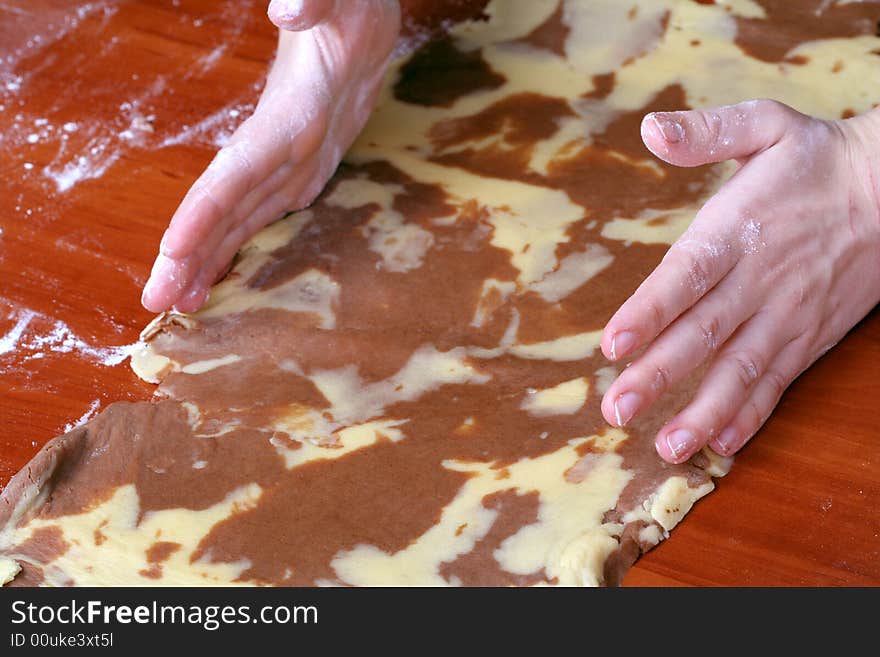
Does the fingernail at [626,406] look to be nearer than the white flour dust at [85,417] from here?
Yes

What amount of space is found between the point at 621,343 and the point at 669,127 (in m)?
0.22

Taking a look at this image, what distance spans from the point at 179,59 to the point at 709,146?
34.6 inches

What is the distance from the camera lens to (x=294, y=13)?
4.14 feet

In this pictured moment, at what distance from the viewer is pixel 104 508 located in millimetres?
1054

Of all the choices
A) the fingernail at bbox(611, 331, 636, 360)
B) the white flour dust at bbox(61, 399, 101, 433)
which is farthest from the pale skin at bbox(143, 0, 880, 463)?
the white flour dust at bbox(61, 399, 101, 433)

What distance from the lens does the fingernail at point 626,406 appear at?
40.5 inches

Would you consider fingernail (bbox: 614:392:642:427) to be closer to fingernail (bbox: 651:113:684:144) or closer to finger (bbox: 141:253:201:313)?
fingernail (bbox: 651:113:684:144)

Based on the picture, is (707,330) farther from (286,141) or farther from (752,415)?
(286,141)

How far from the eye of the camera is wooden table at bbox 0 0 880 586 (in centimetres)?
105

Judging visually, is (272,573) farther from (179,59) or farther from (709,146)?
(179,59)

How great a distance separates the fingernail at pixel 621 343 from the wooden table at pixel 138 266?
0.59 feet

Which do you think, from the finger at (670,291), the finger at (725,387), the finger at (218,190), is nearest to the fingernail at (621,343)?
the finger at (670,291)

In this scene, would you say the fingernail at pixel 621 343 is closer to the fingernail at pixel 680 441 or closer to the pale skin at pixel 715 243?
the pale skin at pixel 715 243
